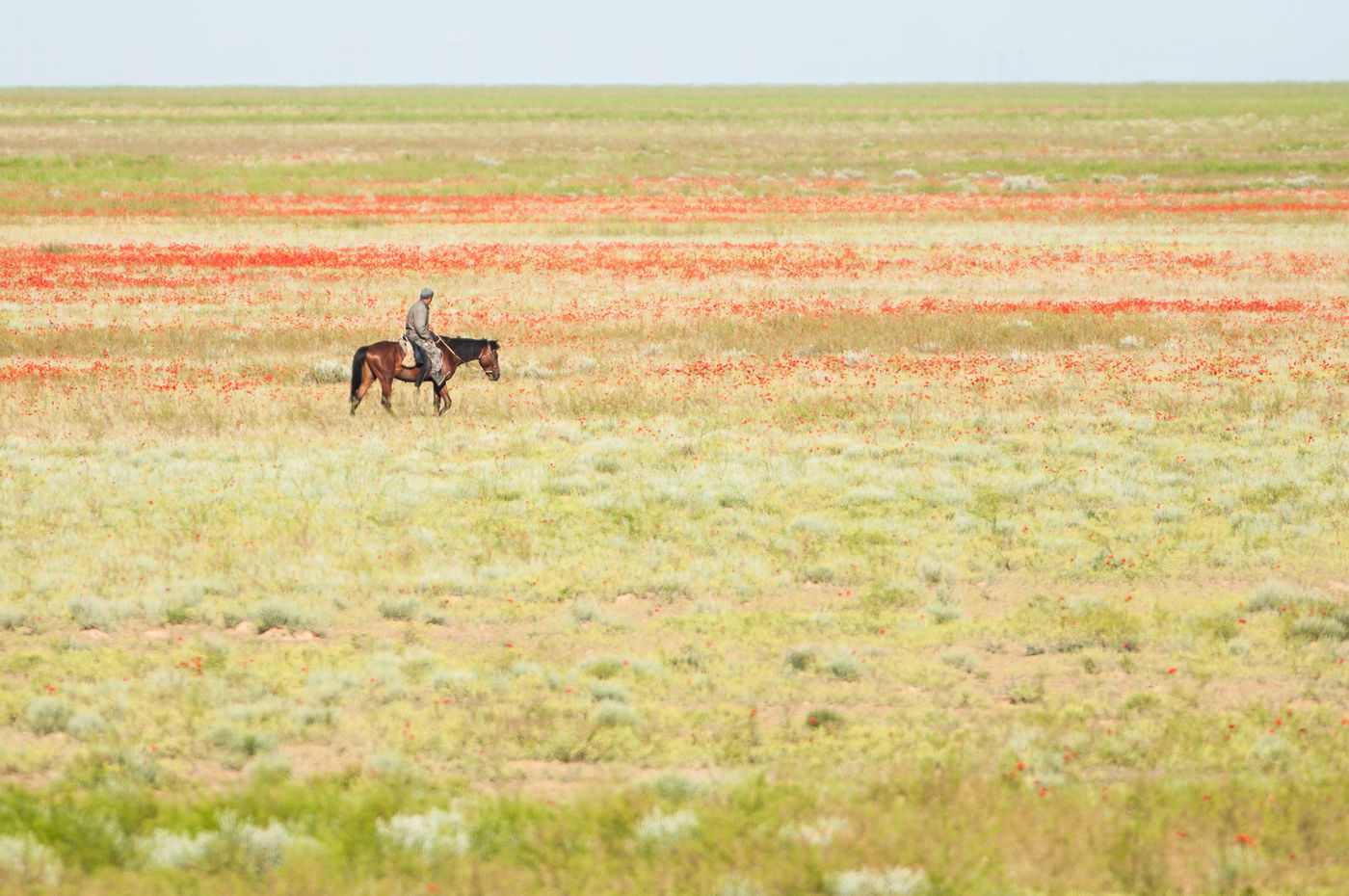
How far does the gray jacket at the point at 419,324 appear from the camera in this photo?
57.7 ft

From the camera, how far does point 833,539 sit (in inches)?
505

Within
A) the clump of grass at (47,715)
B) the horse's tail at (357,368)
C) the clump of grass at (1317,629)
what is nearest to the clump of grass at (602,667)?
the clump of grass at (47,715)

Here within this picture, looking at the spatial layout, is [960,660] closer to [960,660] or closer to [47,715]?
[960,660]

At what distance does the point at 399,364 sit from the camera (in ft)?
58.8

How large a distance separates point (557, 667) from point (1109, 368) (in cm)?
1554

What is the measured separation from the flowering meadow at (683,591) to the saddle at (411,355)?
36.4 inches

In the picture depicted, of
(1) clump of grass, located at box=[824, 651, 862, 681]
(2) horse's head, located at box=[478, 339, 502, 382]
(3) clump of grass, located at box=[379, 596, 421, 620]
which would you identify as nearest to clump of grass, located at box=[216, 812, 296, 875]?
(3) clump of grass, located at box=[379, 596, 421, 620]

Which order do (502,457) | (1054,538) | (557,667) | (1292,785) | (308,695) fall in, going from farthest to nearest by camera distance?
(502,457) < (1054,538) < (557,667) < (308,695) < (1292,785)

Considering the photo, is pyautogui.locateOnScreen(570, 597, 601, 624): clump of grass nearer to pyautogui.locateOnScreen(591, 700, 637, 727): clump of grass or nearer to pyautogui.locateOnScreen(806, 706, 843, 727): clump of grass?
pyautogui.locateOnScreen(591, 700, 637, 727): clump of grass

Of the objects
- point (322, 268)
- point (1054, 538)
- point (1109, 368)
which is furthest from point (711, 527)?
A: point (322, 268)

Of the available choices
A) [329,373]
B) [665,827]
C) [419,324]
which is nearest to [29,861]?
[665,827]

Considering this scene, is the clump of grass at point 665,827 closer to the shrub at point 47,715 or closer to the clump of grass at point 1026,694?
the clump of grass at point 1026,694

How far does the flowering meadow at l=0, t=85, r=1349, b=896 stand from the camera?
6852 millimetres

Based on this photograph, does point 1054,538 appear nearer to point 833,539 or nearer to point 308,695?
point 833,539
